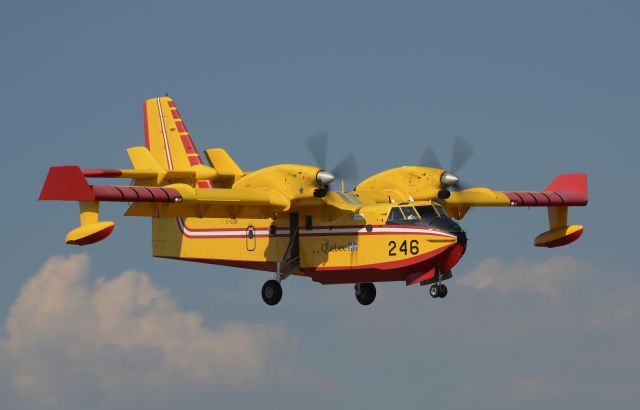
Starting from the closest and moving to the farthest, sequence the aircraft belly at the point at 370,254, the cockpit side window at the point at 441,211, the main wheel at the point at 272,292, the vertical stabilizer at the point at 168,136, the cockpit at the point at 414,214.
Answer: the aircraft belly at the point at 370,254, the cockpit at the point at 414,214, the cockpit side window at the point at 441,211, the main wheel at the point at 272,292, the vertical stabilizer at the point at 168,136

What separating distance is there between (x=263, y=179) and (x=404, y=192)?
5040mm

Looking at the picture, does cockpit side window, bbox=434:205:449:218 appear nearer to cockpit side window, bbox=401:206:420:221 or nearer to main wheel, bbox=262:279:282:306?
cockpit side window, bbox=401:206:420:221

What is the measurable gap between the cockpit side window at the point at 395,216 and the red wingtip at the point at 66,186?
30.6 feet

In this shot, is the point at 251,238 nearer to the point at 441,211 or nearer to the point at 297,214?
the point at 297,214

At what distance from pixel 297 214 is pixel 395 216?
3.61 m

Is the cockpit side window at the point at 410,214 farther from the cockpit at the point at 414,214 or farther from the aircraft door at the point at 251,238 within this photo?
the aircraft door at the point at 251,238

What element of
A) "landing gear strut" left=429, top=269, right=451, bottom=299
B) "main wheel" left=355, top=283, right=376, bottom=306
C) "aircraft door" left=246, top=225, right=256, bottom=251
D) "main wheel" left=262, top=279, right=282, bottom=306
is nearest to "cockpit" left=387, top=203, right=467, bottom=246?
"landing gear strut" left=429, top=269, right=451, bottom=299

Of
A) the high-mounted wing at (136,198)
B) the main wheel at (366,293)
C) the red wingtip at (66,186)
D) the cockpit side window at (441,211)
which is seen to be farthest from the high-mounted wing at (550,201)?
the red wingtip at (66,186)

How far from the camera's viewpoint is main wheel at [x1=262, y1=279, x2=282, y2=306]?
168ft

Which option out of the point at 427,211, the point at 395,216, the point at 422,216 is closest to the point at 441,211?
the point at 427,211

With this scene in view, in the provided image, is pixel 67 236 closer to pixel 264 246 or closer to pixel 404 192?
pixel 264 246

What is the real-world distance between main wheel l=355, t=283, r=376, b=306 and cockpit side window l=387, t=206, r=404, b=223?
4.91 meters

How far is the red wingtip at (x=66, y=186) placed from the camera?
4572 cm

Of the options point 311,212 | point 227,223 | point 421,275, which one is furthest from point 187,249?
point 421,275
